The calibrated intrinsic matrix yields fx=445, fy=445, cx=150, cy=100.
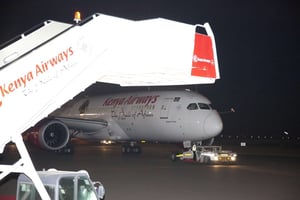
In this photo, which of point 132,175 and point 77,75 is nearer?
point 77,75

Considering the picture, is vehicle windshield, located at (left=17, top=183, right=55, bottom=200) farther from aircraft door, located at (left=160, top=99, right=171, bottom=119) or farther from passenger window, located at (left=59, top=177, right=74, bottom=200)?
aircraft door, located at (left=160, top=99, right=171, bottom=119)

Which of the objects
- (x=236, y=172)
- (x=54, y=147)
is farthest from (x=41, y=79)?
(x=54, y=147)

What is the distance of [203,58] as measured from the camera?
21.4ft

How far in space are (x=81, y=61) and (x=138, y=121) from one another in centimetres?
1939

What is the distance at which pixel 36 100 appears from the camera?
17.9ft

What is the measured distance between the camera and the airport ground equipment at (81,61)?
5316mm

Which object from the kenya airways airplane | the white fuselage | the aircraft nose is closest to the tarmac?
the aircraft nose

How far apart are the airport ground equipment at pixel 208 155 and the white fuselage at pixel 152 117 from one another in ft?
2.13

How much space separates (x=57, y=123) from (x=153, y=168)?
231 inches

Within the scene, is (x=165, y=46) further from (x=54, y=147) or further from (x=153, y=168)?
(x=54, y=147)

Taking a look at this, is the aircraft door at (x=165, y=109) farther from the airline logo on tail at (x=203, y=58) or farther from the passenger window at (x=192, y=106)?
the airline logo on tail at (x=203, y=58)

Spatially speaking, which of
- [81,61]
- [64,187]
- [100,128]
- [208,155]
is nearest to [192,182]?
[208,155]

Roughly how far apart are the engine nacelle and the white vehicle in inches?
586

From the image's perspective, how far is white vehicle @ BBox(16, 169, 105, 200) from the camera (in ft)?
20.1
